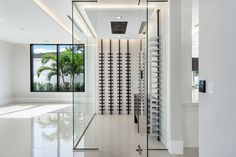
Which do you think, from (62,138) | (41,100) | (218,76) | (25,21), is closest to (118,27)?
(25,21)

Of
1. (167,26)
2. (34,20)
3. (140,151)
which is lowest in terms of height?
(140,151)

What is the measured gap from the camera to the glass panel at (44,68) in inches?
537

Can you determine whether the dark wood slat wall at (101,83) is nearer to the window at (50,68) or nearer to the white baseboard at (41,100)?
the window at (50,68)

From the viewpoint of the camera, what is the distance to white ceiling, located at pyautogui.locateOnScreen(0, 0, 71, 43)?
20.8 ft

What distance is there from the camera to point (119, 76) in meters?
10.2

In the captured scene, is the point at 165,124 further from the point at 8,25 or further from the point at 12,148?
the point at 8,25

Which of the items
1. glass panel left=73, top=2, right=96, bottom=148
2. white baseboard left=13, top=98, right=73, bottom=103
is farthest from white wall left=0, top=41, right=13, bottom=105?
glass panel left=73, top=2, right=96, bottom=148

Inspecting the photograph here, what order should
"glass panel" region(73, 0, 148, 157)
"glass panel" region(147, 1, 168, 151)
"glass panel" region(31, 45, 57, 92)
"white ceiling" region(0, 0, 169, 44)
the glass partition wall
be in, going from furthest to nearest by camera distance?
"glass panel" region(31, 45, 57, 92) < "white ceiling" region(0, 0, 169, 44) < "glass panel" region(73, 0, 148, 157) < "glass panel" region(147, 1, 168, 151) < the glass partition wall

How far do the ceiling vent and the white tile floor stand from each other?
9.79ft

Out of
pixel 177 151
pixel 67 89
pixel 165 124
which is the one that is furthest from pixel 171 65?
pixel 67 89

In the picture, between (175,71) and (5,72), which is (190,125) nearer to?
(175,71)

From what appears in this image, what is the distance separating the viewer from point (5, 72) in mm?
12648

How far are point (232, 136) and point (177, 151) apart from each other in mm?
2855

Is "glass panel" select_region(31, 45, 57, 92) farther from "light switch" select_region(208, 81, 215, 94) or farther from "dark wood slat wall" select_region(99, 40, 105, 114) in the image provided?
"light switch" select_region(208, 81, 215, 94)
